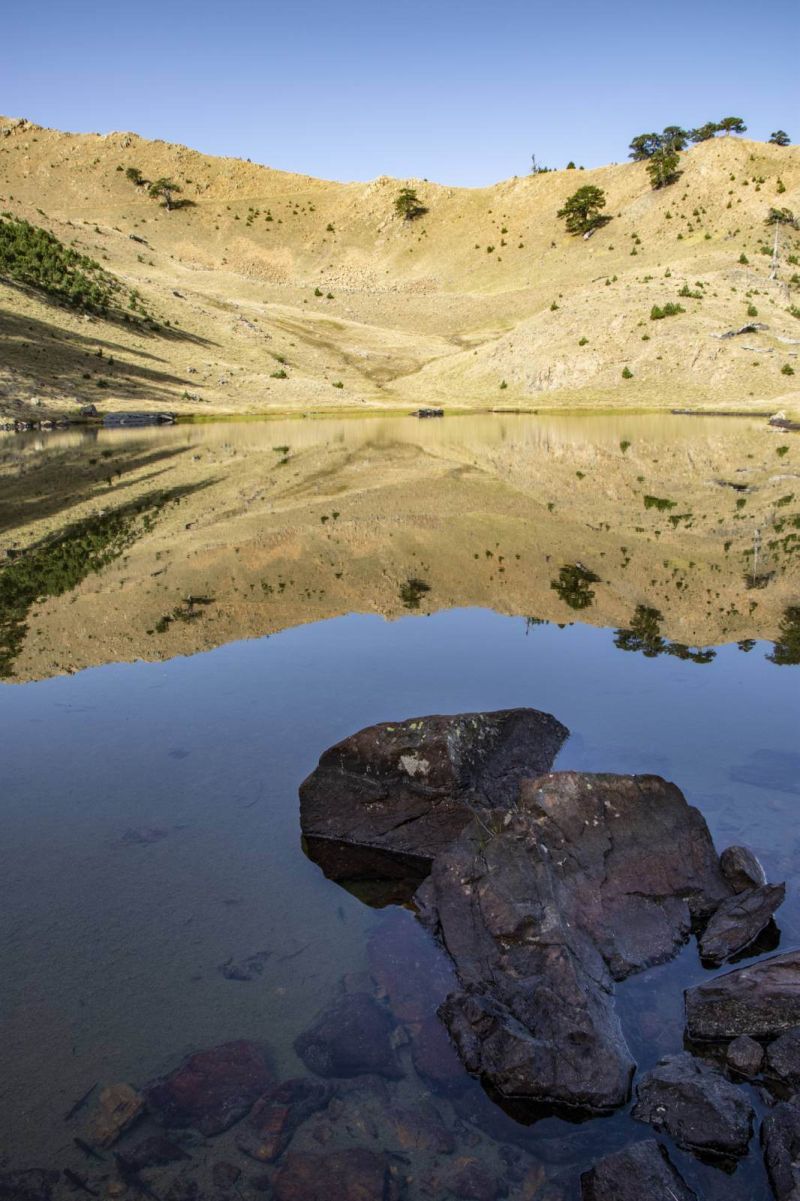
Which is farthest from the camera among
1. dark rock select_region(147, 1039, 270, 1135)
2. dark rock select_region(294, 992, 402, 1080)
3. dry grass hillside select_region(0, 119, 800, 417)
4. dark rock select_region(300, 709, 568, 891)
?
dry grass hillside select_region(0, 119, 800, 417)

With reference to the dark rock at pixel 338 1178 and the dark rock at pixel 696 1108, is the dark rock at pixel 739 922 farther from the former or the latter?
the dark rock at pixel 338 1178

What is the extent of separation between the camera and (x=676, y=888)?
8.32m

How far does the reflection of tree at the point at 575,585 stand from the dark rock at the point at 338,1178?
44.1 ft

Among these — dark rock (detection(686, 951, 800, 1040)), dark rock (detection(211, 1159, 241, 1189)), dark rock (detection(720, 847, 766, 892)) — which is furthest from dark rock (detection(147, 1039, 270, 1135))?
dark rock (detection(720, 847, 766, 892))

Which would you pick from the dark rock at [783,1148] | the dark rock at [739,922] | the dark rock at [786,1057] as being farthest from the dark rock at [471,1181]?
the dark rock at [739,922]

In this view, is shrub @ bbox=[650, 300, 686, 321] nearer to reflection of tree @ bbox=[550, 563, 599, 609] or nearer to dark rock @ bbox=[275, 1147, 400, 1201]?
reflection of tree @ bbox=[550, 563, 599, 609]

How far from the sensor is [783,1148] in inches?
215

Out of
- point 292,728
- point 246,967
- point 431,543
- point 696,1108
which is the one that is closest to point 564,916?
point 696,1108

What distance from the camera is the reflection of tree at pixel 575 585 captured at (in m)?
18.5

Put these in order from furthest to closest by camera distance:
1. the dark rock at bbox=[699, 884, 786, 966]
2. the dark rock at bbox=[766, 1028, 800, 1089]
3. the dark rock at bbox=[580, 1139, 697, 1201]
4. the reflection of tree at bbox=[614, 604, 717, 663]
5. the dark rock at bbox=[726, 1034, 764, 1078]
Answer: the reflection of tree at bbox=[614, 604, 717, 663] → the dark rock at bbox=[699, 884, 786, 966] → the dark rock at bbox=[726, 1034, 764, 1078] → the dark rock at bbox=[766, 1028, 800, 1089] → the dark rock at bbox=[580, 1139, 697, 1201]

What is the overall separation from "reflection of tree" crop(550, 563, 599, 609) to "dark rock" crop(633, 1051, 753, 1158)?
41.1 ft

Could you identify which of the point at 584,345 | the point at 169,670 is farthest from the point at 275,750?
the point at 584,345

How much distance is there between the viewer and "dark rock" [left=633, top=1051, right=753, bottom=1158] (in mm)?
5688

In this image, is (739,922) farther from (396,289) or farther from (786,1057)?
(396,289)
